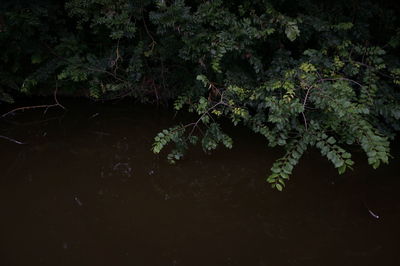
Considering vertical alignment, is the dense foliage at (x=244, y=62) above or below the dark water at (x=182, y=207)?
above

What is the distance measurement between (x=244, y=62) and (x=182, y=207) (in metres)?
1.39

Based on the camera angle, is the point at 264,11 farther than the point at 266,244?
Yes

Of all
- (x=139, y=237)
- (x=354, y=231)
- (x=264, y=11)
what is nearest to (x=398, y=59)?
(x=264, y=11)

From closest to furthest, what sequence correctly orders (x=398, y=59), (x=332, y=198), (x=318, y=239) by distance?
(x=318, y=239), (x=332, y=198), (x=398, y=59)

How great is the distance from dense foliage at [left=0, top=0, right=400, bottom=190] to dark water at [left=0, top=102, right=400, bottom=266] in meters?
0.23

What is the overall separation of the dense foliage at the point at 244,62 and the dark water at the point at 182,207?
0.23m

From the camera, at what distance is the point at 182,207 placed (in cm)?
238

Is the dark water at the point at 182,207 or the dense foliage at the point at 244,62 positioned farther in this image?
the dense foliage at the point at 244,62

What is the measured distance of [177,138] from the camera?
8.09ft

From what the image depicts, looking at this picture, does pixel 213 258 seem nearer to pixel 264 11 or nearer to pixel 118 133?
pixel 118 133

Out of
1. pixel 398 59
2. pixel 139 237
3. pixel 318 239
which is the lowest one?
pixel 139 237

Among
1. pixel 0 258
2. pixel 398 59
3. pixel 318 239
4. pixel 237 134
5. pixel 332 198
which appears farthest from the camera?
pixel 237 134

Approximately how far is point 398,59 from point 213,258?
6.77ft

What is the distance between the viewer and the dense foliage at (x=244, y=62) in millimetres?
2236
